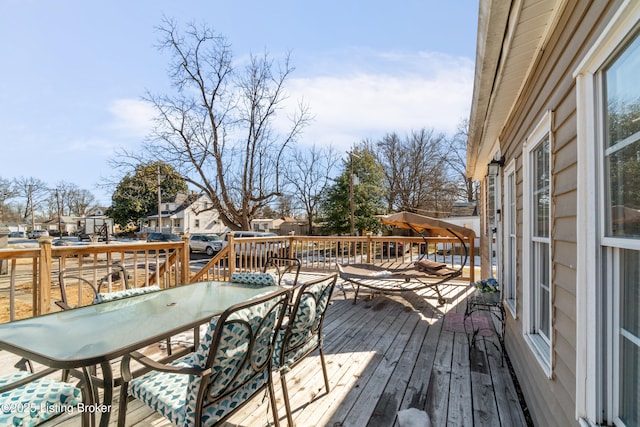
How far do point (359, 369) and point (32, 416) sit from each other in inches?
89.6

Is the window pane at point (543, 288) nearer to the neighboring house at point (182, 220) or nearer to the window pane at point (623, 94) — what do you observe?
the window pane at point (623, 94)

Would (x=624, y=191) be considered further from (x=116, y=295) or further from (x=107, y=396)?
(x=116, y=295)

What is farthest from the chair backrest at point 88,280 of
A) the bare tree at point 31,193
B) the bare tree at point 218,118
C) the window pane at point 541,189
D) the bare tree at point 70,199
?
the bare tree at point 70,199

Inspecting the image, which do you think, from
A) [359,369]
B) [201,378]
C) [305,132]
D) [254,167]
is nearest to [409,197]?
[305,132]

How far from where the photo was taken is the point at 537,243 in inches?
92.9

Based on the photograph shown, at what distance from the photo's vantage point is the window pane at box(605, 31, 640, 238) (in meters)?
0.97

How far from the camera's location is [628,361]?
41.6 inches

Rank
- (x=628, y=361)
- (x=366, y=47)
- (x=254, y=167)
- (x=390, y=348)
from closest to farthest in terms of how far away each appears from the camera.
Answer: (x=628, y=361)
(x=390, y=348)
(x=366, y=47)
(x=254, y=167)

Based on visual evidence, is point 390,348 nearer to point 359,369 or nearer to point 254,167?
point 359,369

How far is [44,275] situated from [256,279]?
7.06ft

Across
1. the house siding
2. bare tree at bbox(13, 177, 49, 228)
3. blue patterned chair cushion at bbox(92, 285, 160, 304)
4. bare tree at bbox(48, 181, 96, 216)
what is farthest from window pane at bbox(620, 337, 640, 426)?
bare tree at bbox(48, 181, 96, 216)

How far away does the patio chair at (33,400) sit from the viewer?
4.73ft

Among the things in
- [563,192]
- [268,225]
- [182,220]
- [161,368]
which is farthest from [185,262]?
[182,220]

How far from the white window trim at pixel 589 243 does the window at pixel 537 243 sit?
831 mm
